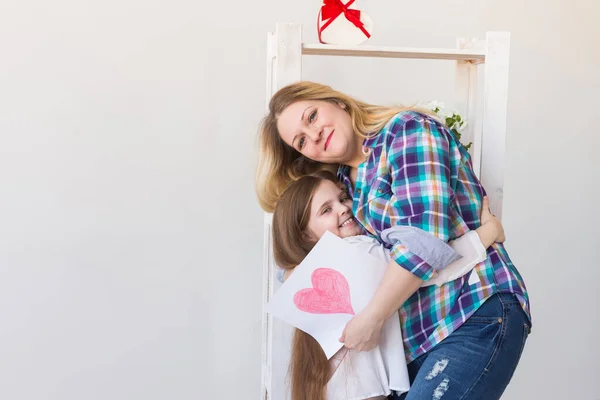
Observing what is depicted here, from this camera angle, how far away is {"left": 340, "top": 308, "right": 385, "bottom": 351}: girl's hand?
1.56 metres

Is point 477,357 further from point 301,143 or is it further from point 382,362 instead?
point 301,143

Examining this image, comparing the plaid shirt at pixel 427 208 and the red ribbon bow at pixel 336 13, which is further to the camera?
the red ribbon bow at pixel 336 13

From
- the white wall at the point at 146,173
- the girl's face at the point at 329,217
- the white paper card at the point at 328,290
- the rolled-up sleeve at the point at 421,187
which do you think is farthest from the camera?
the white wall at the point at 146,173

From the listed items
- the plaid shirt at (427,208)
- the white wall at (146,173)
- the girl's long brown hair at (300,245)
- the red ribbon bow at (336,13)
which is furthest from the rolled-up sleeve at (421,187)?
the white wall at (146,173)

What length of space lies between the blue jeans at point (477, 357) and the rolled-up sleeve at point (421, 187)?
6.4 inches

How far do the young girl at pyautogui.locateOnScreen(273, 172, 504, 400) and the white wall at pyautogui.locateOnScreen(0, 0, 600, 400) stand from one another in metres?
0.89

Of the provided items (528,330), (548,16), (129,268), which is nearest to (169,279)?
(129,268)

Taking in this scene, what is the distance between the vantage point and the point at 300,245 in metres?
1.73

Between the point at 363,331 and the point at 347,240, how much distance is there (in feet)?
0.71

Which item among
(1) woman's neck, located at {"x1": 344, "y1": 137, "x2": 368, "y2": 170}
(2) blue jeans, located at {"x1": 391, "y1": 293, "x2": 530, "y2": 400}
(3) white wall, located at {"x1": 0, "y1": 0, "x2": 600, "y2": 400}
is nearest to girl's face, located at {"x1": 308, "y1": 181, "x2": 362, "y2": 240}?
(1) woman's neck, located at {"x1": 344, "y1": 137, "x2": 368, "y2": 170}

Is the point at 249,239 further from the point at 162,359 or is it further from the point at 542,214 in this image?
the point at 542,214

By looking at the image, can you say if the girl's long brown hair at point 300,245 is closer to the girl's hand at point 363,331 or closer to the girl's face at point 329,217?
the girl's face at point 329,217

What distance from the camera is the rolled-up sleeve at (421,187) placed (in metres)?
1.50

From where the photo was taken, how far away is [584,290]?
304cm
